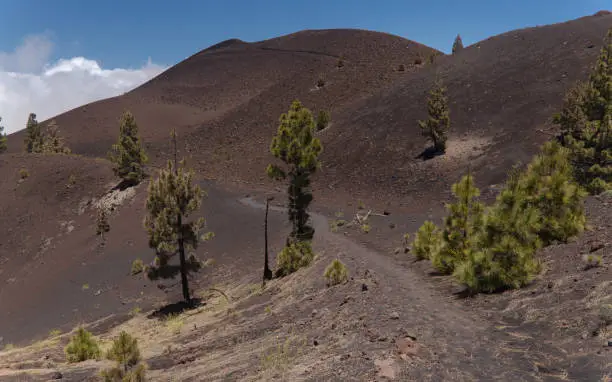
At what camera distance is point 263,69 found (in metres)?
118

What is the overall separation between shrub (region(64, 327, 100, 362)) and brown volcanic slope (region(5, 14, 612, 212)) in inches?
1192

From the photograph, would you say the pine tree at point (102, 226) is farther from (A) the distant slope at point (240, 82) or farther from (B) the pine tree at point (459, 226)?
(B) the pine tree at point (459, 226)

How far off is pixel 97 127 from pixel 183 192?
84.7 metres

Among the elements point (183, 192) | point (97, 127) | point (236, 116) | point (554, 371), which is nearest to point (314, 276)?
point (183, 192)

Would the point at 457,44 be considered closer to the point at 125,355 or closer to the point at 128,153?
the point at 128,153

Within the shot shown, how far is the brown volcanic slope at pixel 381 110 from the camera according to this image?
41.2 m

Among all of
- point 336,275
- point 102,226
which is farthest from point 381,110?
point 336,275

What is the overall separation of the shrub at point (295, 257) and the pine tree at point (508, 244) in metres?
12.3

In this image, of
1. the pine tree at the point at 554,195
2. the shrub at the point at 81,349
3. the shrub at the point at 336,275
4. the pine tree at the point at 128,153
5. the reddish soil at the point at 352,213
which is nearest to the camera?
the reddish soil at the point at 352,213

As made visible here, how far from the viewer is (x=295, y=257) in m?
23.1

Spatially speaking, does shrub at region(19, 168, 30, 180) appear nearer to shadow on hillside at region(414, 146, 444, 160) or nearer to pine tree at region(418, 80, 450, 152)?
shadow on hillside at region(414, 146, 444, 160)

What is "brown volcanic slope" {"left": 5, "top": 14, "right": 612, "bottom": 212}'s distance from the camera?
135 ft

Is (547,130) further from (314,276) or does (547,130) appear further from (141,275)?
(141,275)

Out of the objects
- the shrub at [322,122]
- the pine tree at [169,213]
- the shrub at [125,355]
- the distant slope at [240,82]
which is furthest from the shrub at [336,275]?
the distant slope at [240,82]
